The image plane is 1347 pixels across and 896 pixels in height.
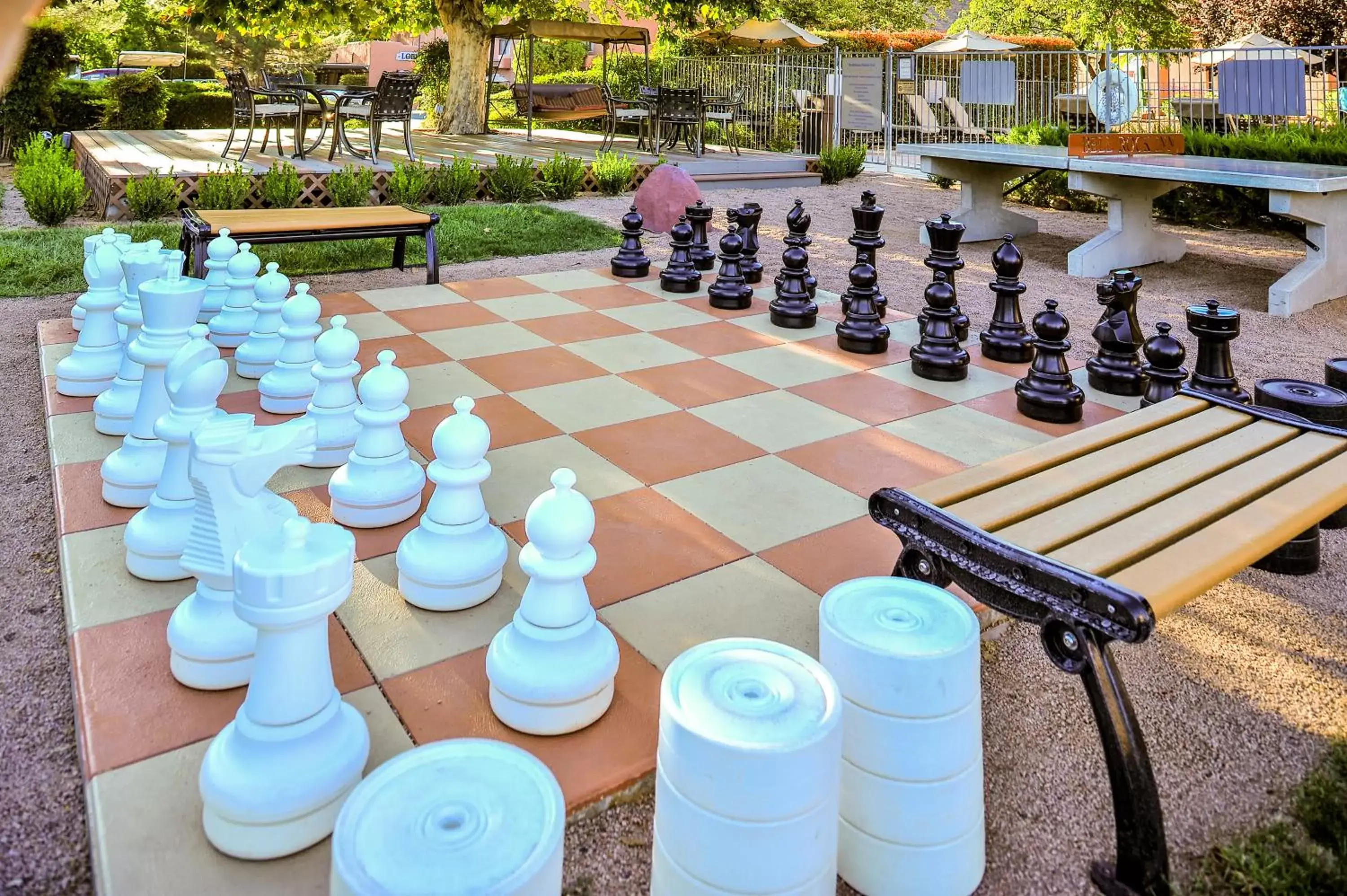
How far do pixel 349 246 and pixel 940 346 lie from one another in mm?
4948

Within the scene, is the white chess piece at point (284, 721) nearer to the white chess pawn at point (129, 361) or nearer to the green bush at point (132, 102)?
the white chess pawn at point (129, 361)

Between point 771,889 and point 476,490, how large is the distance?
118 centimetres

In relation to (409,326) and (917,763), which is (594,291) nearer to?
(409,326)

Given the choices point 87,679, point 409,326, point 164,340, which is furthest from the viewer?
point 409,326

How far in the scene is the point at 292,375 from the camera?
3223 mm

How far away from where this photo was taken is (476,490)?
208 centimetres

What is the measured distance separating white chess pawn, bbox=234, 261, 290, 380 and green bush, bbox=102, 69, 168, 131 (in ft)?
48.1

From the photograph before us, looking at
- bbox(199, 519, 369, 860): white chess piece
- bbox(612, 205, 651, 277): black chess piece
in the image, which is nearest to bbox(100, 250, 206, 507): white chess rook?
bbox(199, 519, 369, 860): white chess piece

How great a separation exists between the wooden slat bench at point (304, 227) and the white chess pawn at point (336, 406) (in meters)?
2.01

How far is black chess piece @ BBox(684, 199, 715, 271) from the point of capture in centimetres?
518

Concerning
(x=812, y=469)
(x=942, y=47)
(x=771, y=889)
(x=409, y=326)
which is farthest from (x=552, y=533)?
(x=942, y=47)

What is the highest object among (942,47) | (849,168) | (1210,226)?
(942,47)

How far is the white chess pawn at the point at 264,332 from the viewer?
3521 mm

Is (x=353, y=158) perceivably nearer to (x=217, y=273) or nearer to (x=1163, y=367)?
(x=217, y=273)
